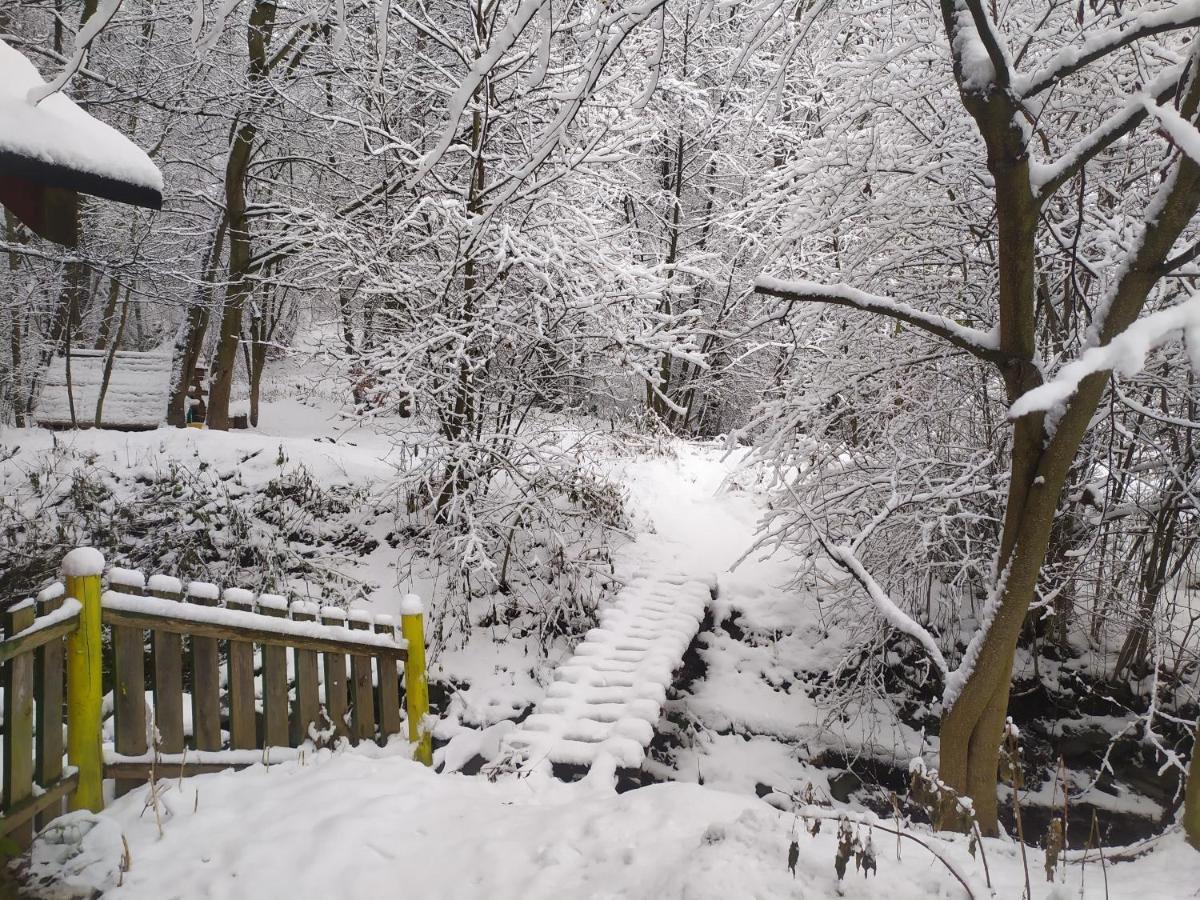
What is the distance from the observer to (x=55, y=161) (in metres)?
2.06

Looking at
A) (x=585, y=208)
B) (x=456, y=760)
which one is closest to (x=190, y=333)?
(x=585, y=208)

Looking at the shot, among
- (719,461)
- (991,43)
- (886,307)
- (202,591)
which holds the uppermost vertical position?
(991,43)

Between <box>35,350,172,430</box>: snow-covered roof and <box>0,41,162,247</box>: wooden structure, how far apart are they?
31.4 feet

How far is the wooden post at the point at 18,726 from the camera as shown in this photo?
270 cm

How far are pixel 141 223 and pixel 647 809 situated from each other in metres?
14.6

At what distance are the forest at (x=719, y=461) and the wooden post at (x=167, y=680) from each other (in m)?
0.13

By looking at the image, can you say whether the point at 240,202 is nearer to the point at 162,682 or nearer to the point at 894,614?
the point at 162,682

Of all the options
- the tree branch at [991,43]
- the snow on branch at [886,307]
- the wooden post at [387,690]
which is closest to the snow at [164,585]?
the wooden post at [387,690]

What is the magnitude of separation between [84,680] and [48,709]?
18 cm

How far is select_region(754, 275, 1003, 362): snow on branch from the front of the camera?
3693 millimetres

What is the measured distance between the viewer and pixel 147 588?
3443mm

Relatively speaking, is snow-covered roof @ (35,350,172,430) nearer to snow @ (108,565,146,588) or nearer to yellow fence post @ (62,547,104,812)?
snow @ (108,565,146,588)

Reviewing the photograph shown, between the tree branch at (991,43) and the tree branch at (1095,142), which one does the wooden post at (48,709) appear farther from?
the tree branch at (1095,142)

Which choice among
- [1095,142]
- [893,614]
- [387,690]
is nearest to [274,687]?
[387,690]
